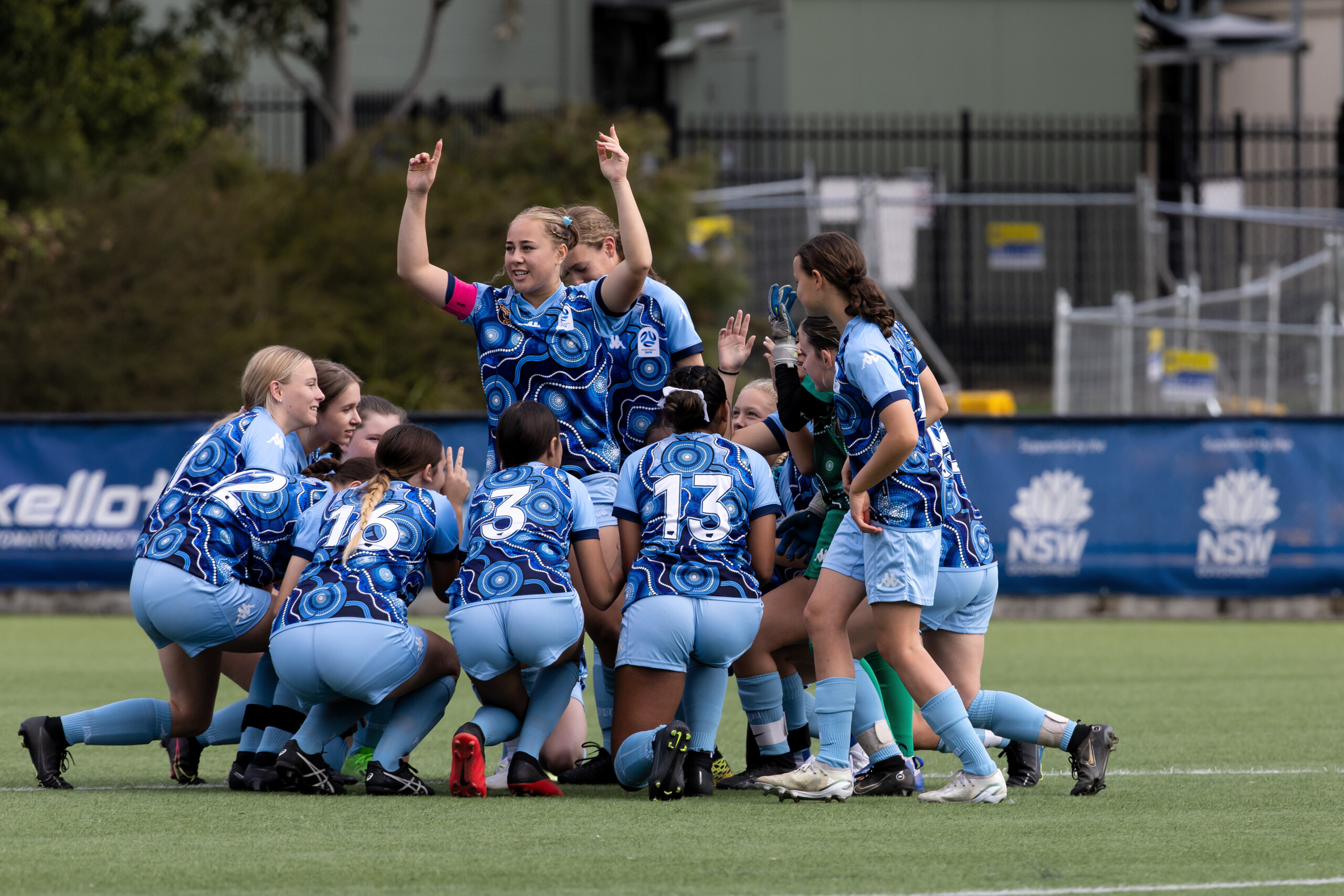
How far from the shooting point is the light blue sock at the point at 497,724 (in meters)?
5.66

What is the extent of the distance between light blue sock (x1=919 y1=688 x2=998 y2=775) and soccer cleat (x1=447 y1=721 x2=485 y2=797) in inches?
58.3

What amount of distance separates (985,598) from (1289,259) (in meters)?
18.4

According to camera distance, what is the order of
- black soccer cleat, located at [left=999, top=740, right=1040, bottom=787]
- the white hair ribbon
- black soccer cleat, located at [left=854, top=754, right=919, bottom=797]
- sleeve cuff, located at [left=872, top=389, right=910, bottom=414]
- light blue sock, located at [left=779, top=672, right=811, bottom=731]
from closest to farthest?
sleeve cuff, located at [left=872, top=389, right=910, bottom=414], black soccer cleat, located at [left=854, top=754, right=919, bottom=797], the white hair ribbon, black soccer cleat, located at [left=999, top=740, right=1040, bottom=787], light blue sock, located at [left=779, top=672, right=811, bottom=731]

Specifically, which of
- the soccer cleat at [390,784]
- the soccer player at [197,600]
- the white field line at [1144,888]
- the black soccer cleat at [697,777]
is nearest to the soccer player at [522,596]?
the soccer cleat at [390,784]

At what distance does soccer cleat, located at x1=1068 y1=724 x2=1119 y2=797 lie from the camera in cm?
543

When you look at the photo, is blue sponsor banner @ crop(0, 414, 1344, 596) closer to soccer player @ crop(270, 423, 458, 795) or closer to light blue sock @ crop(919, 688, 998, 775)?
soccer player @ crop(270, 423, 458, 795)

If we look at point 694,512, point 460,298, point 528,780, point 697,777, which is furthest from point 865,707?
point 460,298

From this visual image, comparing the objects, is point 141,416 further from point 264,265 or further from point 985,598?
point 985,598

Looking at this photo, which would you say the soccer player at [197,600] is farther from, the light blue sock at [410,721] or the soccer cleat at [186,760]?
the light blue sock at [410,721]

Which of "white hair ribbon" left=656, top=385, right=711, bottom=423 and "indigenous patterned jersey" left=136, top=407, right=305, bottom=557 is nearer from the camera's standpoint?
"white hair ribbon" left=656, top=385, right=711, bottom=423

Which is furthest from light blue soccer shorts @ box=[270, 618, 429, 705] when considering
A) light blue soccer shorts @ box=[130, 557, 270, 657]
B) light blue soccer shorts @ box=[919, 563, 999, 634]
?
light blue soccer shorts @ box=[919, 563, 999, 634]

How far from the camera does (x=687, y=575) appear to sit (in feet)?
18.5

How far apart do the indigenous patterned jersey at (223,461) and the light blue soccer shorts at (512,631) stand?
928 millimetres

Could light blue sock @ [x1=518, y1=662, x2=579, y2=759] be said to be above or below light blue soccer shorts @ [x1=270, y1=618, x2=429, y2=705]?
below
